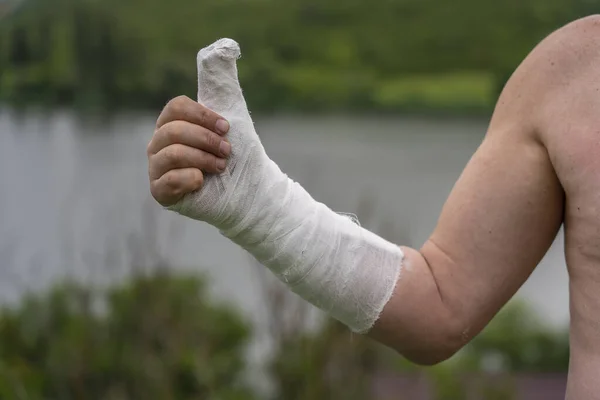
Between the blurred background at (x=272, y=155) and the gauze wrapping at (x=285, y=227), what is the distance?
119 centimetres

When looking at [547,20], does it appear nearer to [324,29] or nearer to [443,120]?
[443,120]

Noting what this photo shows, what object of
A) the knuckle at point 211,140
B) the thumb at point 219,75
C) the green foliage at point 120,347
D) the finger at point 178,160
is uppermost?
the thumb at point 219,75

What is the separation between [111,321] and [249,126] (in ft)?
5.03

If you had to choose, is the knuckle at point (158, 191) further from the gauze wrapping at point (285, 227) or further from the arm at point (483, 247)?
the arm at point (483, 247)

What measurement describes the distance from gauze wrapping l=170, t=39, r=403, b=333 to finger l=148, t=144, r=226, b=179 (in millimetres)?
24

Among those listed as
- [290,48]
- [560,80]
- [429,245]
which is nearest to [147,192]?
[290,48]

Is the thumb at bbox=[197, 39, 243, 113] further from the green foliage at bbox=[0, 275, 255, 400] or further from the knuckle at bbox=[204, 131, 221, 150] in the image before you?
the green foliage at bbox=[0, 275, 255, 400]

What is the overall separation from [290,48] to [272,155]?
375 millimetres

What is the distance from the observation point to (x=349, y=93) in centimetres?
237

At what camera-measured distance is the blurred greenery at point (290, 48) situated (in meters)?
2.18

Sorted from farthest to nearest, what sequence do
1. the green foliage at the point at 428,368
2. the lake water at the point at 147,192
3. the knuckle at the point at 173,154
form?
the lake water at the point at 147,192
the green foliage at the point at 428,368
the knuckle at the point at 173,154

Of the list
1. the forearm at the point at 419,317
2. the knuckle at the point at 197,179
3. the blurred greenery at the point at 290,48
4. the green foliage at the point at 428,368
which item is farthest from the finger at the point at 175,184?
the blurred greenery at the point at 290,48

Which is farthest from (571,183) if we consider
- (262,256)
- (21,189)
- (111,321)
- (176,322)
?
(21,189)

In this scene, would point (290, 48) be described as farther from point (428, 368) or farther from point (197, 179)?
point (197, 179)
